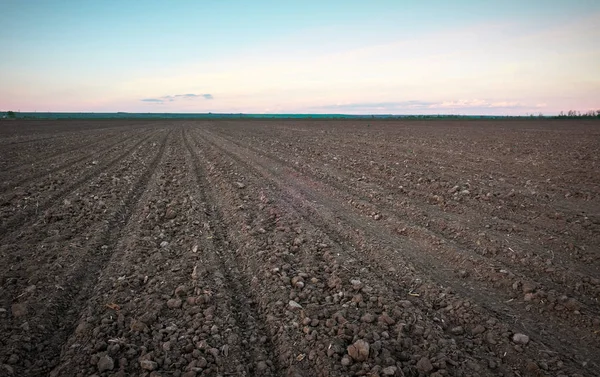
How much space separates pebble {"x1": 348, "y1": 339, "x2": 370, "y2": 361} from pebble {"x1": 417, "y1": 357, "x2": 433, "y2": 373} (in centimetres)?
45

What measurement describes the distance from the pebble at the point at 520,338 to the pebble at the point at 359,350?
1499 mm

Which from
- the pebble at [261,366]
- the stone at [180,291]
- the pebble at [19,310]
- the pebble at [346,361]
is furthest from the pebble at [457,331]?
the pebble at [19,310]

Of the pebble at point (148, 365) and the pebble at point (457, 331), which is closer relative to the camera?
the pebble at point (148, 365)

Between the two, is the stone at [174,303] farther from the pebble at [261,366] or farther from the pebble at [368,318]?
the pebble at [368,318]

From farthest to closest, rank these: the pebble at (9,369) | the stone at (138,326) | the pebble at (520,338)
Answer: the stone at (138,326) < the pebble at (520,338) < the pebble at (9,369)

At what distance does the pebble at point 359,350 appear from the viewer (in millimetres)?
2953

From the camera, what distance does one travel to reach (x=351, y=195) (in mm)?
8508

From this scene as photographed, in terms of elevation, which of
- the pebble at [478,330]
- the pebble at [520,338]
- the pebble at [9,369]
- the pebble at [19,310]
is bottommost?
the pebble at [478,330]

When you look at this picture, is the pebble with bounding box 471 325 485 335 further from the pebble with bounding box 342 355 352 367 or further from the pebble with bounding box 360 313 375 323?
the pebble with bounding box 342 355 352 367

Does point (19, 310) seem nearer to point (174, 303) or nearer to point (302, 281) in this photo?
point (174, 303)

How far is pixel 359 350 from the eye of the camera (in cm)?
300

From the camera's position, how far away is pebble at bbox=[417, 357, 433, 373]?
286 cm

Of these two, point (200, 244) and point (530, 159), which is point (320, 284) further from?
point (530, 159)

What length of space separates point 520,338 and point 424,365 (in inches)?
43.6
